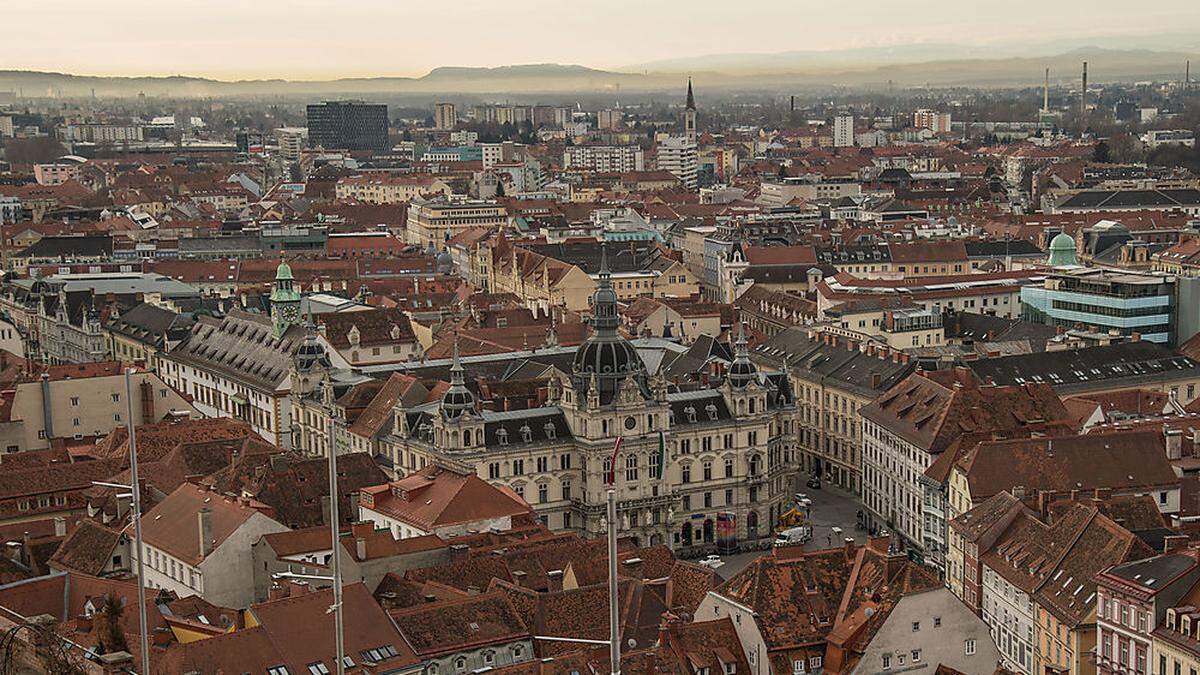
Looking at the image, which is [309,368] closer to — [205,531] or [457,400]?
[457,400]

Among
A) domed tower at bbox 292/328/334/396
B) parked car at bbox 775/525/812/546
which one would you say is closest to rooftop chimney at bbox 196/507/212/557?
parked car at bbox 775/525/812/546

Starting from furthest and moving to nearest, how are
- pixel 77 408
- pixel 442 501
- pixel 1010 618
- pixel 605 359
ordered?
pixel 77 408, pixel 605 359, pixel 442 501, pixel 1010 618

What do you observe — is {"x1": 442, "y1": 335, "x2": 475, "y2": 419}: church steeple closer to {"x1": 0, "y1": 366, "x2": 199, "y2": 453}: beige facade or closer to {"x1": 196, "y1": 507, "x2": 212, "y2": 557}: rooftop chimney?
{"x1": 0, "y1": 366, "x2": 199, "y2": 453}: beige facade

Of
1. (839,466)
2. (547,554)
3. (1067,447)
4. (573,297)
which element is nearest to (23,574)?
(547,554)

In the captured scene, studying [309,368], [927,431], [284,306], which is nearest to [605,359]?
[927,431]

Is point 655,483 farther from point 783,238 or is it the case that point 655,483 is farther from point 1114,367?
point 783,238

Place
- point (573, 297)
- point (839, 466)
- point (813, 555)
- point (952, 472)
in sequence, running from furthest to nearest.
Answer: point (573, 297) < point (839, 466) < point (952, 472) < point (813, 555)
